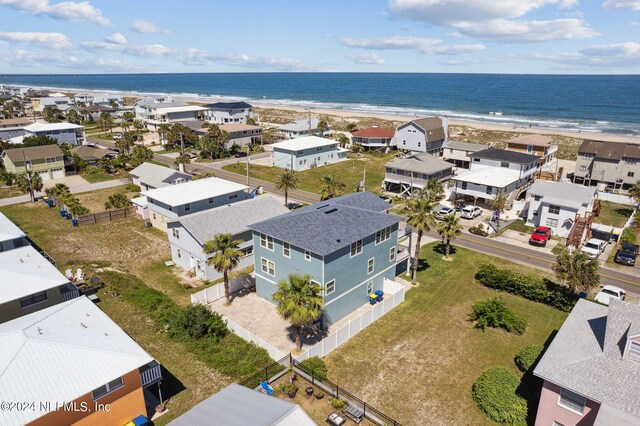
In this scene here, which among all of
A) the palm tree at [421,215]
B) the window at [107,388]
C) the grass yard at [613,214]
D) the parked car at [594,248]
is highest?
the palm tree at [421,215]

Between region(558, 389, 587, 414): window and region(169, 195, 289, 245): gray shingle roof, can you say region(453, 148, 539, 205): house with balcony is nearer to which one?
region(169, 195, 289, 245): gray shingle roof

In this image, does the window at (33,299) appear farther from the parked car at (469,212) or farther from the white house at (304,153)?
the white house at (304,153)

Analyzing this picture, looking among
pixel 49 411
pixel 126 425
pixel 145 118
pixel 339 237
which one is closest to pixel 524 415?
pixel 339 237

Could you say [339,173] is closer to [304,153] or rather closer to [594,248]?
[304,153]

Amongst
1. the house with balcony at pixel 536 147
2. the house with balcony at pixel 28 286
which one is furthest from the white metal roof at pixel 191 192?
the house with balcony at pixel 536 147

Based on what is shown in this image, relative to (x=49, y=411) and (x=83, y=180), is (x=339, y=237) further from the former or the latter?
(x=83, y=180)

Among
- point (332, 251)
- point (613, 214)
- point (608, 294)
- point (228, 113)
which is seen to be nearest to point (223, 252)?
point (332, 251)
